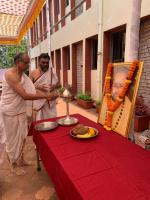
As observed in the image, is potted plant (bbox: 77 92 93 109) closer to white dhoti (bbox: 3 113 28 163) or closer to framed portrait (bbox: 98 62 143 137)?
framed portrait (bbox: 98 62 143 137)

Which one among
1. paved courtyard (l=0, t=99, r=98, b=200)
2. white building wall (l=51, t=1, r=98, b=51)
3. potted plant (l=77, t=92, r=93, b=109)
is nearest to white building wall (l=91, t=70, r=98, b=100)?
potted plant (l=77, t=92, r=93, b=109)

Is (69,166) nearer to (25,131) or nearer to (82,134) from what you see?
(82,134)

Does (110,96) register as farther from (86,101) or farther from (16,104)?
(86,101)

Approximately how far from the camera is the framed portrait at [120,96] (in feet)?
7.43

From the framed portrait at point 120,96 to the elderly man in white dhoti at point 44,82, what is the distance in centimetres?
97

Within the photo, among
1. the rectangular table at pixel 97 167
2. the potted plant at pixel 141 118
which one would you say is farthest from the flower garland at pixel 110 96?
the potted plant at pixel 141 118

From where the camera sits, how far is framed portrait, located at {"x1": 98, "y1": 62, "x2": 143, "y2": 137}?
7.43ft

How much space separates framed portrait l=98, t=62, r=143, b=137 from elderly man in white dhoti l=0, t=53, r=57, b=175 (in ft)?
2.56

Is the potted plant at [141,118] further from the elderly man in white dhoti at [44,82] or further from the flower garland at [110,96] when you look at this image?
the elderly man in white dhoti at [44,82]

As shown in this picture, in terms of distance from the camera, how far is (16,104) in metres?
2.56

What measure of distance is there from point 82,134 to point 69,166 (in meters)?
0.54

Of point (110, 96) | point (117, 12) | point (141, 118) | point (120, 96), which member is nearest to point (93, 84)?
point (117, 12)

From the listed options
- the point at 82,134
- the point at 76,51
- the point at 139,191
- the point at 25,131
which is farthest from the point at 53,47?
the point at 139,191

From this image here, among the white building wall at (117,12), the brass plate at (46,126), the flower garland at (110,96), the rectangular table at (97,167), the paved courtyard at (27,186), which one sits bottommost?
the paved courtyard at (27,186)
